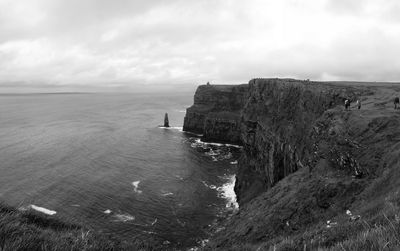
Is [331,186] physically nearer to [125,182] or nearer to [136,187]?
[136,187]

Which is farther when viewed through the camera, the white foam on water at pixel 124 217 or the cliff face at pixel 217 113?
the cliff face at pixel 217 113

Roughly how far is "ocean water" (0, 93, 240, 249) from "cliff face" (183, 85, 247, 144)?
37.2 ft

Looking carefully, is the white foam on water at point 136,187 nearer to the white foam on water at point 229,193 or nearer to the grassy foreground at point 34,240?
the white foam on water at point 229,193

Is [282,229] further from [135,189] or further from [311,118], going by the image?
[135,189]

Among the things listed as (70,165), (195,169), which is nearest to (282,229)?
(195,169)

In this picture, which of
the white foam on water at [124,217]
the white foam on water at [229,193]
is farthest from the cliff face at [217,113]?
the white foam on water at [124,217]

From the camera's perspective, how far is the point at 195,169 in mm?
76250

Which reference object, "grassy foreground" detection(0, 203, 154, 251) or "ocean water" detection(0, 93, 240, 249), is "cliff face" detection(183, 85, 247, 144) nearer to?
"ocean water" detection(0, 93, 240, 249)

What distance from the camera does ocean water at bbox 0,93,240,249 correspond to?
4722 centimetres

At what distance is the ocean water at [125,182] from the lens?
47219 mm

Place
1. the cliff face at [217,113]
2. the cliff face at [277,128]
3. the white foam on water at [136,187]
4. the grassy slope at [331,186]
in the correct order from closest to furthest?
Answer: the grassy slope at [331,186]
the cliff face at [277,128]
the white foam on water at [136,187]
the cliff face at [217,113]

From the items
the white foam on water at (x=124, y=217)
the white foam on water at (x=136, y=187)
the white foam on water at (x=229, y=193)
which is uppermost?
the white foam on water at (x=136, y=187)

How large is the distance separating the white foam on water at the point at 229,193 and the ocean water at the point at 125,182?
177 mm

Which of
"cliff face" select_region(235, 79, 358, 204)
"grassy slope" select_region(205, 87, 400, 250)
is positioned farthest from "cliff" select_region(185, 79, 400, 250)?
"cliff face" select_region(235, 79, 358, 204)
